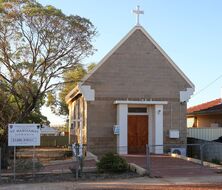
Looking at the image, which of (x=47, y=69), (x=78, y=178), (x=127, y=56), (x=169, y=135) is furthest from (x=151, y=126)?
(x=78, y=178)

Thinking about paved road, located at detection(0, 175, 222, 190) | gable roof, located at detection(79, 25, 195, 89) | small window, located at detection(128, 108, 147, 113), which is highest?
gable roof, located at detection(79, 25, 195, 89)

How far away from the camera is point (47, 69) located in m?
23.1

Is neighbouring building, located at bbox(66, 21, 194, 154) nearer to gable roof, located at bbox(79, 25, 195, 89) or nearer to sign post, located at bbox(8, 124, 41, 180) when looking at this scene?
gable roof, located at bbox(79, 25, 195, 89)

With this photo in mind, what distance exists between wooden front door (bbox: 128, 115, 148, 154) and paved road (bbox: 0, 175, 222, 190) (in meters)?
9.82

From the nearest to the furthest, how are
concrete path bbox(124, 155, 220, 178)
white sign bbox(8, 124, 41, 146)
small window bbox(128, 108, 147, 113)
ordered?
1. white sign bbox(8, 124, 41, 146)
2. concrete path bbox(124, 155, 220, 178)
3. small window bbox(128, 108, 147, 113)

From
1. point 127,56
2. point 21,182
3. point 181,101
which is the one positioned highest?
point 127,56

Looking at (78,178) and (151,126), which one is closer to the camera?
(78,178)

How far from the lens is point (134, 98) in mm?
26422

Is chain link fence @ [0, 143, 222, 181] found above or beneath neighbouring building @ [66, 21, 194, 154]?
beneath

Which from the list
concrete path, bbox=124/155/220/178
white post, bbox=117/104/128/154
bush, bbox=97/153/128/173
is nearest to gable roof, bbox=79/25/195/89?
white post, bbox=117/104/128/154

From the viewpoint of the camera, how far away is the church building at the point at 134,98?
84.6 ft

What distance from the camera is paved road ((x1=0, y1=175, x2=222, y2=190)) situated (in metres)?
14.9

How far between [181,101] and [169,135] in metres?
2.12

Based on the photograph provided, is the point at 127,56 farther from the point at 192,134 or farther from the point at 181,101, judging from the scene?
the point at 192,134
